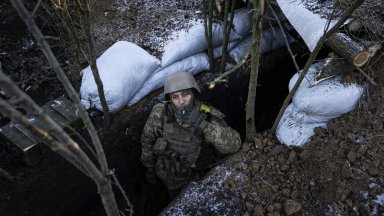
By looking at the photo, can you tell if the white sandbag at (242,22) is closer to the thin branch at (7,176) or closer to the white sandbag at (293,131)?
the white sandbag at (293,131)

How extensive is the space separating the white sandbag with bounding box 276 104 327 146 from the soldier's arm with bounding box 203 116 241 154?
1.40 feet

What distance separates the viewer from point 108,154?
3791 mm

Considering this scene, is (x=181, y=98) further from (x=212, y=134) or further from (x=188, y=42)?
(x=188, y=42)

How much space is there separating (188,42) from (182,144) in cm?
134

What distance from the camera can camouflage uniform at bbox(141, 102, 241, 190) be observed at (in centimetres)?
335

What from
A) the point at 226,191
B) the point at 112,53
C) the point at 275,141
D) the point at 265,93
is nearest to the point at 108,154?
the point at 112,53

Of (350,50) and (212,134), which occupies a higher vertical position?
(350,50)

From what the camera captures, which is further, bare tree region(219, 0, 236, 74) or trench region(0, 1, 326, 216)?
bare tree region(219, 0, 236, 74)

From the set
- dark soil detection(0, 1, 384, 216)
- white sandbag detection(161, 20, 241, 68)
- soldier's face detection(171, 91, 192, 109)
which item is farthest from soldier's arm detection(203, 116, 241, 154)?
white sandbag detection(161, 20, 241, 68)

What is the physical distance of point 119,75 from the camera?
363 cm

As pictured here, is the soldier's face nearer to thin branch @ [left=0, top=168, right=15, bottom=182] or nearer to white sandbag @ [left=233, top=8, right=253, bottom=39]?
thin branch @ [left=0, top=168, right=15, bottom=182]

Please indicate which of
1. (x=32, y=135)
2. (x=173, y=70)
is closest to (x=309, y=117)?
(x=173, y=70)

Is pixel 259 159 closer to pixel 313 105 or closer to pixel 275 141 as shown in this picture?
pixel 275 141

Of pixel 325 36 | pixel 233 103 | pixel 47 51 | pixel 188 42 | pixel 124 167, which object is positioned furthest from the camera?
pixel 233 103
